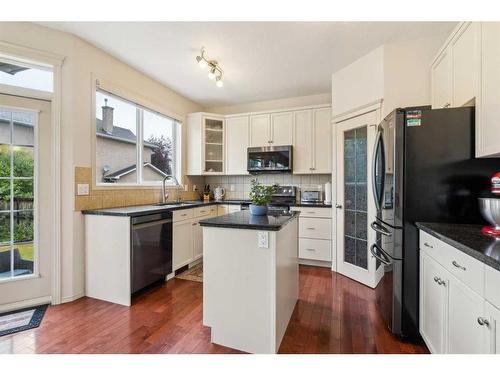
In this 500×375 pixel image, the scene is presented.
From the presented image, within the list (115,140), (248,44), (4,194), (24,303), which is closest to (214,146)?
(115,140)

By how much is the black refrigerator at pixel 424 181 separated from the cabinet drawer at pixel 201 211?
242 centimetres

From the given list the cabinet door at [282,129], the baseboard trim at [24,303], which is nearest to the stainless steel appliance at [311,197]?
the cabinet door at [282,129]

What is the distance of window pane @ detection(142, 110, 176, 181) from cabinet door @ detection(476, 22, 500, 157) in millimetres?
3516

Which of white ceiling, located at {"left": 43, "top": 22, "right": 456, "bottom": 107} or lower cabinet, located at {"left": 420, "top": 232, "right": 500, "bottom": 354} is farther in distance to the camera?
white ceiling, located at {"left": 43, "top": 22, "right": 456, "bottom": 107}

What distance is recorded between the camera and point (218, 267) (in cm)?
166

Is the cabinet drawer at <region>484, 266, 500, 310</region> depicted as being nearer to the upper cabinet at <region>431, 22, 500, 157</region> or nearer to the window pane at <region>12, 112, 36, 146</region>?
the upper cabinet at <region>431, 22, 500, 157</region>

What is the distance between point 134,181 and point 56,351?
202 cm

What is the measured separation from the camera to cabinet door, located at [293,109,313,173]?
371 cm

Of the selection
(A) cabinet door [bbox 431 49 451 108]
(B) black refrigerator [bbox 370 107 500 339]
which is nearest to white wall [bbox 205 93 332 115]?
(A) cabinet door [bbox 431 49 451 108]

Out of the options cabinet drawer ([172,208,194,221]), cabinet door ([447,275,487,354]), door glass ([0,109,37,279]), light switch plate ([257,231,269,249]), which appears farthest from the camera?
cabinet drawer ([172,208,194,221])

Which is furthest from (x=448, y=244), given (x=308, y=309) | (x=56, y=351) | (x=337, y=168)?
(x=56, y=351)

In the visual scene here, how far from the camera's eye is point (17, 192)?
2.18 m

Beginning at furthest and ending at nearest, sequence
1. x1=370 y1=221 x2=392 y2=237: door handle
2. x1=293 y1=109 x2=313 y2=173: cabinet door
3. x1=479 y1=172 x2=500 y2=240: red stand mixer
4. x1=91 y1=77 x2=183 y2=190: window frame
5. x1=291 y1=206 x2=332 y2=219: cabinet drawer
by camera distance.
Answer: x1=293 y1=109 x2=313 y2=173: cabinet door, x1=291 y1=206 x2=332 y2=219: cabinet drawer, x1=91 y1=77 x2=183 y2=190: window frame, x1=370 y1=221 x2=392 y2=237: door handle, x1=479 y1=172 x2=500 y2=240: red stand mixer
